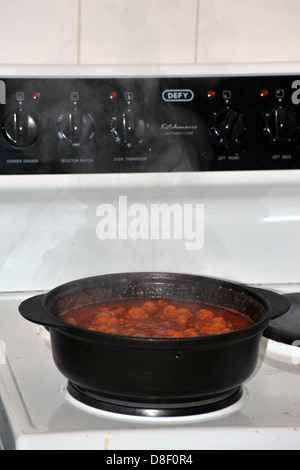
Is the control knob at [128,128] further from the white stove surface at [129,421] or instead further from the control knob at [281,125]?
the white stove surface at [129,421]

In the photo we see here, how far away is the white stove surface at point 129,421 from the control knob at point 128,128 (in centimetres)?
39

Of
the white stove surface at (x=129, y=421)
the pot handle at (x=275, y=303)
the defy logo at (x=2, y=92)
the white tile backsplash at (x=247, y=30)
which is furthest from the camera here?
the white tile backsplash at (x=247, y=30)

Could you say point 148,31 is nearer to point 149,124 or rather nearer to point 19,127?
point 149,124

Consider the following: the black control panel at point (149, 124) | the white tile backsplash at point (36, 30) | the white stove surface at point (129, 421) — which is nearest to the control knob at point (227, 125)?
the black control panel at point (149, 124)

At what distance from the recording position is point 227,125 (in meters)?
1.12

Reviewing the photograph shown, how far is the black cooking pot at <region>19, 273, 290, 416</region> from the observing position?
730 millimetres

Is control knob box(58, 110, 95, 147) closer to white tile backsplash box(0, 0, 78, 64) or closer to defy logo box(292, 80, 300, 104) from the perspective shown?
white tile backsplash box(0, 0, 78, 64)

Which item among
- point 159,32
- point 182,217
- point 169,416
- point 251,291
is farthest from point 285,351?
point 159,32

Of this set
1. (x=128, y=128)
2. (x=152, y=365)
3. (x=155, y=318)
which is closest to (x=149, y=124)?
(x=128, y=128)

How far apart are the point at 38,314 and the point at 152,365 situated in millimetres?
152

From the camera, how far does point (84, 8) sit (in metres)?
1.13

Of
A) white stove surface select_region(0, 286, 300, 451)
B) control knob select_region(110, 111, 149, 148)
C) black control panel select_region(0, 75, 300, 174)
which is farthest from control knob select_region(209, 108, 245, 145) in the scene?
white stove surface select_region(0, 286, 300, 451)

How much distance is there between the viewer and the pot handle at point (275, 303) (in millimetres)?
828

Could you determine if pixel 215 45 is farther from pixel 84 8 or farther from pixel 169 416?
pixel 169 416
